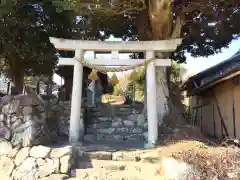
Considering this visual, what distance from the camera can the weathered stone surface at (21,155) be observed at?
7.68 m

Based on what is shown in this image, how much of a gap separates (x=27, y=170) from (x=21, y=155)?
0.52m

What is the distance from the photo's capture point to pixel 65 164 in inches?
286

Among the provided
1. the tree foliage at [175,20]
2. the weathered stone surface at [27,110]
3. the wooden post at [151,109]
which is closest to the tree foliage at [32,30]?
the tree foliage at [175,20]

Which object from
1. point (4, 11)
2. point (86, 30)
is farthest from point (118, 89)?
point (4, 11)

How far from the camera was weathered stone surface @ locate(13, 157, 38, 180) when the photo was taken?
7.36 m

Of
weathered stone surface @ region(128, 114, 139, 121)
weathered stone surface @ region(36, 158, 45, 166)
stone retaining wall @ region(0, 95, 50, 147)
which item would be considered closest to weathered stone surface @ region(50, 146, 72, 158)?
weathered stone surface @ region(36, 158, 45, 166)

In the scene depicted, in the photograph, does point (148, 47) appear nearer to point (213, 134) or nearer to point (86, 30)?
point (86, 30)

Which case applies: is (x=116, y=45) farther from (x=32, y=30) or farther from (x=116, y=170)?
(x=32, y=30)

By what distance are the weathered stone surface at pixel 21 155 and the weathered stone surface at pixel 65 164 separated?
101 centimetres

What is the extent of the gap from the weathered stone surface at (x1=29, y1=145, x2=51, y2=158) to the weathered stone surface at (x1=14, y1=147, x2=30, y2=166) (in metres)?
0.15

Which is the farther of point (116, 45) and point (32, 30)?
point (32, 30)

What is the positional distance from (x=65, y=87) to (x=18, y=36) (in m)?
4.48

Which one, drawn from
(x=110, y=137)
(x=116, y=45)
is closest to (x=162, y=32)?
(x=116, y=45)

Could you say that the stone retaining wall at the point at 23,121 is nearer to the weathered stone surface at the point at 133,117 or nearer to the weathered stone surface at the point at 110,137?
the weathered stone surface at the point at 110,137
